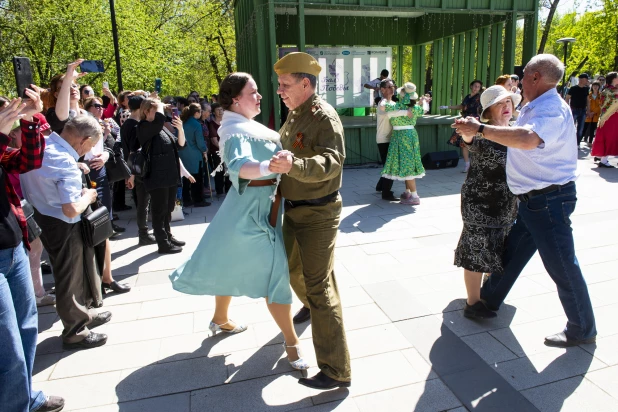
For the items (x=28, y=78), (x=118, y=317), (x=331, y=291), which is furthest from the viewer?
(x=118, y=317)

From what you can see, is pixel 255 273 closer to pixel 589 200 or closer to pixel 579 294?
pixel 579 294

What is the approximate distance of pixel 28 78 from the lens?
2.85 m

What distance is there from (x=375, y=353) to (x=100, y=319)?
2096 mm

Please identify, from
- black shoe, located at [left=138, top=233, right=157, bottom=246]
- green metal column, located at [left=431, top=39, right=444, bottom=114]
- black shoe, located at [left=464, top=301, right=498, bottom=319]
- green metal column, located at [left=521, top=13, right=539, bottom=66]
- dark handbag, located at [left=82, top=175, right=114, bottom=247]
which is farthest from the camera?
green metal column, located at [left=431, top=39, right=444, bottom=114]

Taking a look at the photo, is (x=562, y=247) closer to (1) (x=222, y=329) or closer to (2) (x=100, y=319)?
(1) (x=222, y=329)

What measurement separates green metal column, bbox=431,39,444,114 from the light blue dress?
42.8 feet

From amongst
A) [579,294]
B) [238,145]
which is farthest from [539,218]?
[238,145]

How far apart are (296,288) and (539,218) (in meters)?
1.62

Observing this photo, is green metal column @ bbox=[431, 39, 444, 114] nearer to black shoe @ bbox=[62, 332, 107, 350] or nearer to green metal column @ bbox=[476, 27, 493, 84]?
green metal column @ bbox=[476, 27, 493, 84]

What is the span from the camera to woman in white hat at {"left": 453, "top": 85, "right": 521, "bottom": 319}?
10.4 feet

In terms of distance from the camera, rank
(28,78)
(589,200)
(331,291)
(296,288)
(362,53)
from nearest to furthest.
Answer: (331,291)
(28,78)
(296,288)
(589,200)
(362,53)

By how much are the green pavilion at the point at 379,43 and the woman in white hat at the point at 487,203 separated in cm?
647

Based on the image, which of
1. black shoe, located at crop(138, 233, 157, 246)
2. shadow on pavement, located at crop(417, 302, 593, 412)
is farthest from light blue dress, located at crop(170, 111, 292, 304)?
black shoe, located at crop(138, 233, 157, 246)

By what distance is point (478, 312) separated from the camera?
10.9ft
